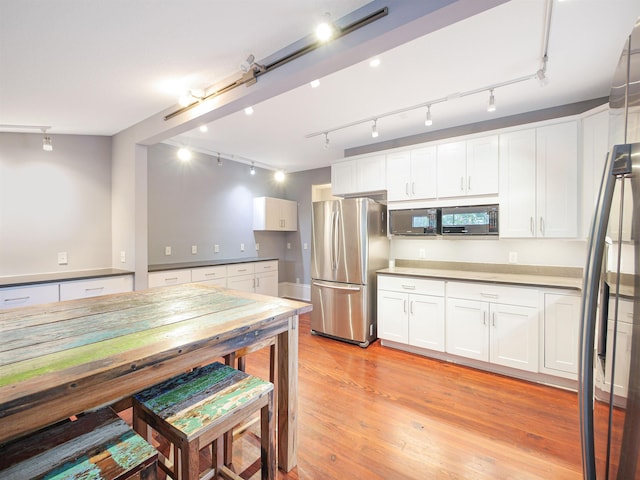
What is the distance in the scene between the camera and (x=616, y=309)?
2.17ft

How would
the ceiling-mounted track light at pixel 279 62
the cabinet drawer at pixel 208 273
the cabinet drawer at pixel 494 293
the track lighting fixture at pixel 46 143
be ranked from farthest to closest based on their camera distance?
the cabinet drawer at pixel 208 273, the track lighting fixture at pixel 46 143, the cabinet drawer at pixel 494 293, the ceiling-mounted track light at pixel 279 62

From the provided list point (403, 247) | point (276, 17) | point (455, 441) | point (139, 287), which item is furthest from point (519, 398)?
point (139, 287)

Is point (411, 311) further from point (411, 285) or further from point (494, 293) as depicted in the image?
point (494, 293)

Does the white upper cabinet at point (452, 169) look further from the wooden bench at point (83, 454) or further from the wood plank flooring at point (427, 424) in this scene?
the wooden bench at point (83, 454)

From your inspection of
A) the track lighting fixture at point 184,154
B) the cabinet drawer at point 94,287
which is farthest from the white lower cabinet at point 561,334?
the track lighting fixture at point 184,154

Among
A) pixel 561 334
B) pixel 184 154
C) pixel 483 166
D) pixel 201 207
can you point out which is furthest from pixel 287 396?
pixel 184 154

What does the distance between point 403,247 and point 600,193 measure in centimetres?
308

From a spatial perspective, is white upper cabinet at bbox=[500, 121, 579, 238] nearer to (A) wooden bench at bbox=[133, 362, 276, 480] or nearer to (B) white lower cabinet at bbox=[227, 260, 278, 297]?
(A) wooden bench at bbox=[133, 362, 276, 480]

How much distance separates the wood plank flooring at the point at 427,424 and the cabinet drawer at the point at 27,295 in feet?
6.28

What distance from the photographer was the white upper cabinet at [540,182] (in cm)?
259

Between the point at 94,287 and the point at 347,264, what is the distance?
2.65m

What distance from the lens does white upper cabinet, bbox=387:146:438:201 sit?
3264 mm

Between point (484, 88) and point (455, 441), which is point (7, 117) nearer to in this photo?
point (484, 88)

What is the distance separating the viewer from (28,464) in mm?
839
